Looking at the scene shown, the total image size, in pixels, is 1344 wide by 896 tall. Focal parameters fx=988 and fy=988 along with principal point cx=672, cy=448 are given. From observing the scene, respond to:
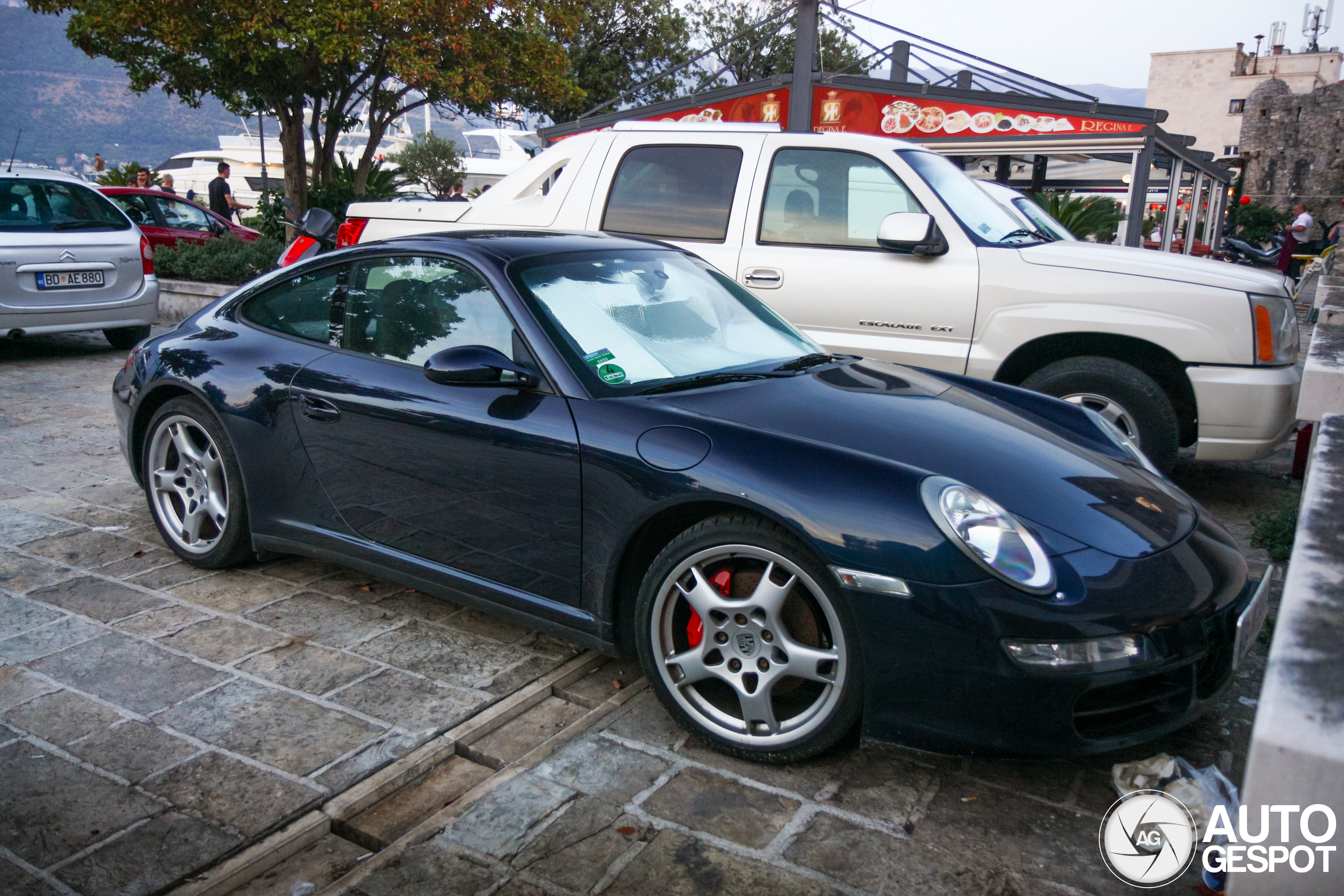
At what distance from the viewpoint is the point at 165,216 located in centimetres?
1445

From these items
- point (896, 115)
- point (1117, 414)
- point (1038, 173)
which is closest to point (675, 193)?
point (1117, 414)

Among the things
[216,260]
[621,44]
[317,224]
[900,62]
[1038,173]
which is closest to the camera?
[317,224]

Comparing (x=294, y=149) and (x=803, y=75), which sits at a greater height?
(x=803, y=75)

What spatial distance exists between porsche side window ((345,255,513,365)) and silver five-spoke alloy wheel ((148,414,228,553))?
0.84 m

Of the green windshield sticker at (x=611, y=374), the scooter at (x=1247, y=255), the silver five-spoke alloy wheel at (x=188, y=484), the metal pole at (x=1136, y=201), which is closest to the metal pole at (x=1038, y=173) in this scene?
the metal pole at (x=1136, y=201)

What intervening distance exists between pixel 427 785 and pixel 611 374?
1297 millimetres

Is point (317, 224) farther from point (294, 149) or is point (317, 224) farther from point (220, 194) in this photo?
point (220, 194)

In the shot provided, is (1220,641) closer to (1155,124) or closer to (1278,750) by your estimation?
(1278,750)

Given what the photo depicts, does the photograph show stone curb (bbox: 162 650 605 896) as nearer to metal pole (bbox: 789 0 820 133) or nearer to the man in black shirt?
metal pole (bbox: 789 0 820 133)

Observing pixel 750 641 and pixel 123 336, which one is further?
pixel 123 336

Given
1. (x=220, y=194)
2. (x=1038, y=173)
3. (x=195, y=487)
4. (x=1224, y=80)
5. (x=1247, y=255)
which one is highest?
(x=1224, y=80)

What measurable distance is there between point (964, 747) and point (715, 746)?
0.68m

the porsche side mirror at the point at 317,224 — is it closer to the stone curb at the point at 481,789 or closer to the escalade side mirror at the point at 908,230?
the escalade side mirror at the point at 908,230

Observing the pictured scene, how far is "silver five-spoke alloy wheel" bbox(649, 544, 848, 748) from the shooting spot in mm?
2562
